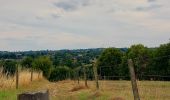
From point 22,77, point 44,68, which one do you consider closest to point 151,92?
point 22,77

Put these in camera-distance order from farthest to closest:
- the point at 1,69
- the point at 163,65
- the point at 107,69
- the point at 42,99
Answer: the point at 107,69 → the point at 1,69 → the point at 163,65 → the point at 42,99

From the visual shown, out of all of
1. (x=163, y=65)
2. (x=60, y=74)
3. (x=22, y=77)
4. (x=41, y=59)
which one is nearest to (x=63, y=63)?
(x=60, y=74)

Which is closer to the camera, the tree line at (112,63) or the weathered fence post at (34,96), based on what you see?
the weathered fence post at (34,96)

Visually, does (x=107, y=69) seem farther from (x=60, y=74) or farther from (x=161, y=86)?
(x=60, y=74)

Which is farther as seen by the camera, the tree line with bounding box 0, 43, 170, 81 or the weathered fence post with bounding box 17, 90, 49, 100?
the tree line with bounding box 0, 43, 170, 81

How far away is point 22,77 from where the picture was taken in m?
29.3

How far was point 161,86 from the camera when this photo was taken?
16656 mm

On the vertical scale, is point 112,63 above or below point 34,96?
above

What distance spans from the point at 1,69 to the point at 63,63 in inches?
2514

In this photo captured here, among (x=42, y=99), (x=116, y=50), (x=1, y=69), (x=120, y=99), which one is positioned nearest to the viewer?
(x=42, y=99)

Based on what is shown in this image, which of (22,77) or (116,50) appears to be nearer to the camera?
(22,77)

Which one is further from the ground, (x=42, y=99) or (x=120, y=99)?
(x=42, y=99)

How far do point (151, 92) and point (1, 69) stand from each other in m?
11.0

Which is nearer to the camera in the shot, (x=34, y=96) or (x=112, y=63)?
(x=34, y=96)
